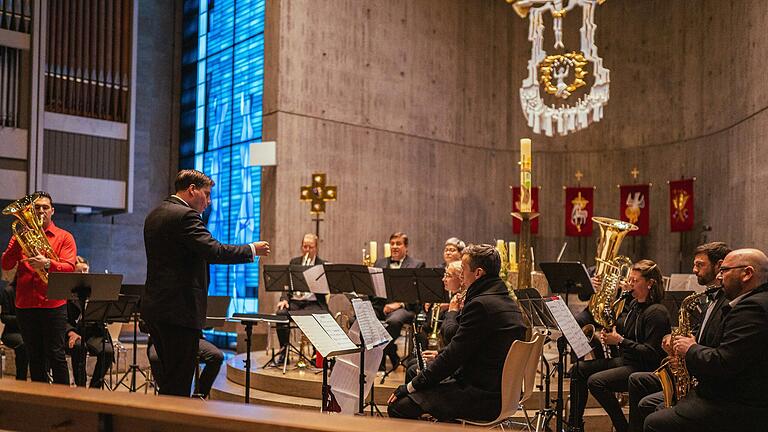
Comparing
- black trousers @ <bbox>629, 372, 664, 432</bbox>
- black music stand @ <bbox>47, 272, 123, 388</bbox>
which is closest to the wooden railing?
black music stand @ <bbox>47, 272, 123, 388</bbox>

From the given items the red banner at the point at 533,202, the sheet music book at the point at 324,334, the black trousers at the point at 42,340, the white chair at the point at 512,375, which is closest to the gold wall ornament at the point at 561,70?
the red banner at the point at 533,202

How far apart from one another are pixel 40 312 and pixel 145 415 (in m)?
4.04

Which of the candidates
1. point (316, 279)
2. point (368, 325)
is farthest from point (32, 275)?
point (316, 279)

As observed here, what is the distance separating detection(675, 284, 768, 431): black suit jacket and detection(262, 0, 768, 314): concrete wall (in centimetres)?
780

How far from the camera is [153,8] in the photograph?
1576 centimetres

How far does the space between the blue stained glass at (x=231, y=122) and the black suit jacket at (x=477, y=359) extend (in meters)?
8.71

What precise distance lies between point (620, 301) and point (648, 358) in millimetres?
→ 1110

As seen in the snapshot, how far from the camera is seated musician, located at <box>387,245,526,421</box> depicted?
468cm

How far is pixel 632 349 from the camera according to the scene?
19.7ft

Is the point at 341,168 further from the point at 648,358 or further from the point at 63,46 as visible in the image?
the point at 648,358

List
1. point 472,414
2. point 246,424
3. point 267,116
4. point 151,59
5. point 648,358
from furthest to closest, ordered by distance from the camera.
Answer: point 151,59
point 267,116
point 648,358
point 472,414
point 246,424

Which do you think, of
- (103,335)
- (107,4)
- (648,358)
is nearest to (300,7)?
(107,4)

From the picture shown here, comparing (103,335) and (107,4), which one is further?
(107,4)

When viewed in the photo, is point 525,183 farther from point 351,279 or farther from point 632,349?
point 632,349
